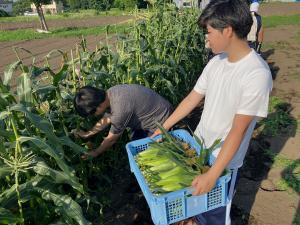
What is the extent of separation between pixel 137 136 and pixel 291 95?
393cm

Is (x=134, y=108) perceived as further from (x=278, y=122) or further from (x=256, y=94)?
(x=278, y=122)

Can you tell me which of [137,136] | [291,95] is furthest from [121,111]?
[291,95]

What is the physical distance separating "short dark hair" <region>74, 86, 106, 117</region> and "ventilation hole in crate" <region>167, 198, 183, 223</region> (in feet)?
3.75

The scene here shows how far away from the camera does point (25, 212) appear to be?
6.64 ft

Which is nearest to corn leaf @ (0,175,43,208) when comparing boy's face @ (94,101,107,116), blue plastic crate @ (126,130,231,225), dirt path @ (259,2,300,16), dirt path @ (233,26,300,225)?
blue plastic crate @ (126,130,231,225)

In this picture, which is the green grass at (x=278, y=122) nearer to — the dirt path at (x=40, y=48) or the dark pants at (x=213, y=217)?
the dark pants at (x=213, y=217)

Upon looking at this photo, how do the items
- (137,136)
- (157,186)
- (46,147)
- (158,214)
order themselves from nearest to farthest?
(46,147)
(158,214)
(157,186)
(137,136)

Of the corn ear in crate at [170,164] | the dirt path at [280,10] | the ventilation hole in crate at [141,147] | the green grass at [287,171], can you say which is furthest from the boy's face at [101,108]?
the dirt path at [280,10]

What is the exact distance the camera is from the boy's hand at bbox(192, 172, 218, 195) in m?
1.75

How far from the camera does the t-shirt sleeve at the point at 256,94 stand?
5.59 ft

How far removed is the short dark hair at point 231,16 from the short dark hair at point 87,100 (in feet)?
3.82

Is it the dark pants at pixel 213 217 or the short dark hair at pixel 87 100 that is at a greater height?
the short dark hair at pixel 87 100

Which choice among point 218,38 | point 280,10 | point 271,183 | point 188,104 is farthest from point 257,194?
point 280,10

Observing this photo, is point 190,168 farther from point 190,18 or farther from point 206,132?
point 190,18
